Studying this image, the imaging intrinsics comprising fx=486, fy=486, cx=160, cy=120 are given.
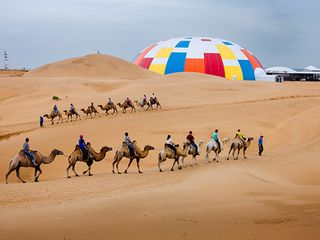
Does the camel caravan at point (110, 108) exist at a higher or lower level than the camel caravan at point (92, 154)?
higher

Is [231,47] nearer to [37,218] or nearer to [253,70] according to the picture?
[253,70]

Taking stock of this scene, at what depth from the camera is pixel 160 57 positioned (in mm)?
74625

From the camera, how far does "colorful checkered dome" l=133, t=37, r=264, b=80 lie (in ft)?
234

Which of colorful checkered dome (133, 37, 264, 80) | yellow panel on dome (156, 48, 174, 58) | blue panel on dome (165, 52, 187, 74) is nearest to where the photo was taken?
colorful checkered dome (133, 37, 264, 80)

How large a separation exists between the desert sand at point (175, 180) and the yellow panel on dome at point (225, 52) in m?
27.1

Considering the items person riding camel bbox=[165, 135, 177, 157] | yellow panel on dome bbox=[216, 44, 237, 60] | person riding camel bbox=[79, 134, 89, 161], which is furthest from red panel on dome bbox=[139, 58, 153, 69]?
person riding camel bbox=[79, 134, 89, 161]

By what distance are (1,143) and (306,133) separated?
670 inches

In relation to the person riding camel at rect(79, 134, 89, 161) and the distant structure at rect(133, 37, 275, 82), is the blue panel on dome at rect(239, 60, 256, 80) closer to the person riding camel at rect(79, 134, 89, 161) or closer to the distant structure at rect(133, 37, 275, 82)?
the distant structure at rect(133, 37, 275, 82)

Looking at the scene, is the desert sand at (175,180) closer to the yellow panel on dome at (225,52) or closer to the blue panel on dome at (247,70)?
the blue panel on dome at (247,70)

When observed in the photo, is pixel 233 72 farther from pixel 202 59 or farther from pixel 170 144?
pixel 170 144

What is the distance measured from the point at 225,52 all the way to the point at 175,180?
58.4m

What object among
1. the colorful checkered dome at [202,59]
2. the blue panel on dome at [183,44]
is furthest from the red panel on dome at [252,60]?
the blue panel on dome at [183,44]

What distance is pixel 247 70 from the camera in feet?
240

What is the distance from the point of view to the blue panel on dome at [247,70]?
238ft
